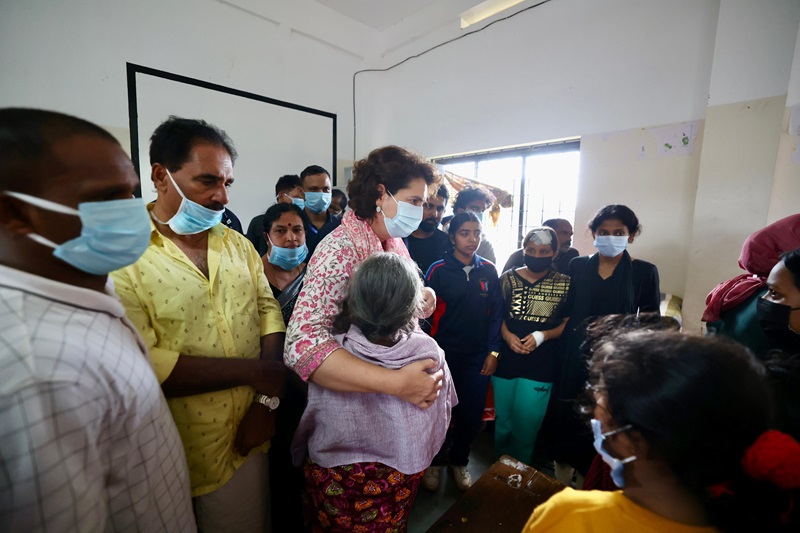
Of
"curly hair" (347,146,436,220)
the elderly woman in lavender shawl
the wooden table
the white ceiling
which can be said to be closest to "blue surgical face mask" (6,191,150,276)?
the elderly woman in lavender shawl

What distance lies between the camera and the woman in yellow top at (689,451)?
54 cm

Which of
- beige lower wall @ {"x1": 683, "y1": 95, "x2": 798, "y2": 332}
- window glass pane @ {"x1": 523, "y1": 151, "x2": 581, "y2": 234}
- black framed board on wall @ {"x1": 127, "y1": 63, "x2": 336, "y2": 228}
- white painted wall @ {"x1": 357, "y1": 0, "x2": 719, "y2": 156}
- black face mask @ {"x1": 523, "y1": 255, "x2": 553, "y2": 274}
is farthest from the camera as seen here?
window glass pane @ {"x1": 523, "y1": 151, "x2": 581, "y2": 234}

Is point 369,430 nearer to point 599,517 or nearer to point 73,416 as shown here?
point 599,517

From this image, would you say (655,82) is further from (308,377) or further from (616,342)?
(308,377)

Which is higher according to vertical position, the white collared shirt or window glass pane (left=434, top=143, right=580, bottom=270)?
window glass pane (left=434, top=143, right=580, bottom=270)

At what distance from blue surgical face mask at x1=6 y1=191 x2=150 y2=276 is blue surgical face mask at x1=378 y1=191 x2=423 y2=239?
2.53 ft

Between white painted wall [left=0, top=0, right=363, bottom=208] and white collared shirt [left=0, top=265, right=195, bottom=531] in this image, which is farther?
white painted wall [left=0, top=0, right=363, bottom=208]

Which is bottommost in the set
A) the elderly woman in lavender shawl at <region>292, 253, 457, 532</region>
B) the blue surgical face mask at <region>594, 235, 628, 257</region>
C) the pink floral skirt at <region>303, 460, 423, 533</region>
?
the pink floral skirt at <region>303, 460, 423, 533</region>

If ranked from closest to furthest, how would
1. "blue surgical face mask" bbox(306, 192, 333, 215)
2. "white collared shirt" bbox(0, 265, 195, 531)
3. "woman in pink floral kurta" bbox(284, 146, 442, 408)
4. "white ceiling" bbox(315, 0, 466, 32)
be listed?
"white collared shirt" bbox(0, 265, 195, 531) → "woman in pink floral kurta" bbox(284, 146, 442, 408) → "blue surgical face mask" bbox(306, 192, 333, 215) → "white ceiling" bbox(315, 0, 466, 32)

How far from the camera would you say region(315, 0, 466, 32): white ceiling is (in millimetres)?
4270

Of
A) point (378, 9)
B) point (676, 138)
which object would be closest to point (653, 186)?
point (676, 138)

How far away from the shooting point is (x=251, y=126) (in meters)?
4.02

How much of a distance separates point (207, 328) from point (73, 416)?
55cm

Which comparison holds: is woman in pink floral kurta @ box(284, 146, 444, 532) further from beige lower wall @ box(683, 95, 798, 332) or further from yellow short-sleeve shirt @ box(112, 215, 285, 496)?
beige lower wall @ box(683, 95, 798, 332)
